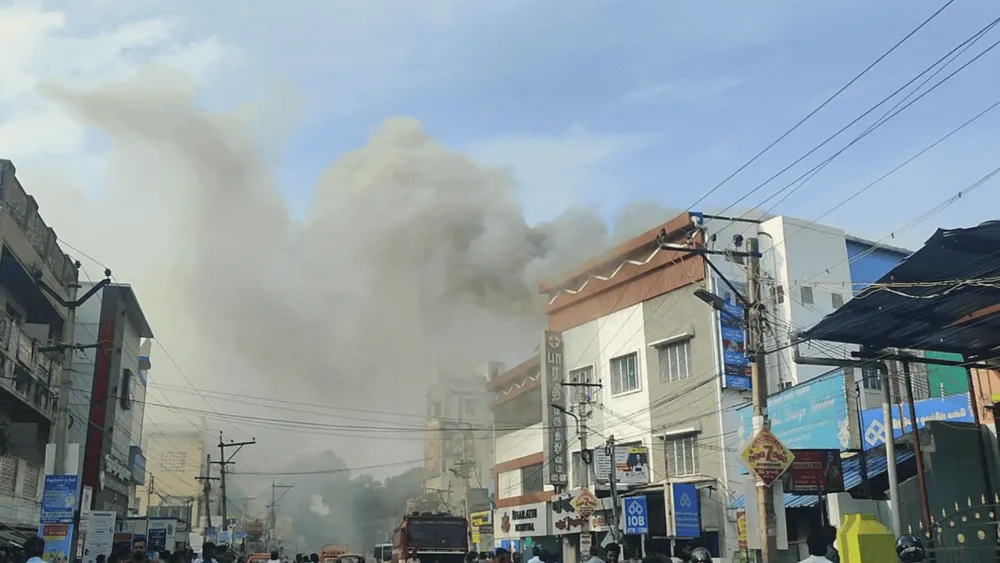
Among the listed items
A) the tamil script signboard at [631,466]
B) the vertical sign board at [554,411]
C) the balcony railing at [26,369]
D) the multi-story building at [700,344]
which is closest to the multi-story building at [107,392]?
the balcony railing at [26,369]

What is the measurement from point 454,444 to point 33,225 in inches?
Result: 2812

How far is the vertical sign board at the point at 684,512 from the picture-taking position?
96.9 ft

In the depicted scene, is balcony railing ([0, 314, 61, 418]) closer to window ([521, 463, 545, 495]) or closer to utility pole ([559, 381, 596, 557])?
utility pole ([559, 381, 596, 557])

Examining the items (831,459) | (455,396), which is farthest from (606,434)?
(455,396)

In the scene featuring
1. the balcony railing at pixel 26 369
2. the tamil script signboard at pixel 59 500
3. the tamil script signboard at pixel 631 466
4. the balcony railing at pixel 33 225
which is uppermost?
the balcony railing at pixel 33 225

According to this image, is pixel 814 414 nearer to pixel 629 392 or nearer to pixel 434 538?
pixel 629 392

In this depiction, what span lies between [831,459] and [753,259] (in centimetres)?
616

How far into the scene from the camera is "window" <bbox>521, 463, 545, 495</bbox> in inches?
1736

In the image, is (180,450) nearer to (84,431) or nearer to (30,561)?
(84,431)

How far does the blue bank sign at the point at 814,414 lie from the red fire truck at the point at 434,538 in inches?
429

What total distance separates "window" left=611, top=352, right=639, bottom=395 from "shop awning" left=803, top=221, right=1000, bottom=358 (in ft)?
69.1

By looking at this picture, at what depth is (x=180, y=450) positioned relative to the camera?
312 feet

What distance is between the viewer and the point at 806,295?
32938mm

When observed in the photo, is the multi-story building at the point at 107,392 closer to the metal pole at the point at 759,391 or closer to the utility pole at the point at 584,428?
the utility pole at the point at 584,428
